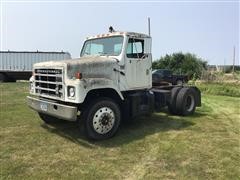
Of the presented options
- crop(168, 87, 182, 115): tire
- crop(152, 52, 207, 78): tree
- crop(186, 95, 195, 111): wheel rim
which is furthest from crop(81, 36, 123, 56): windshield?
crop(152, 52, 207, 78): tree

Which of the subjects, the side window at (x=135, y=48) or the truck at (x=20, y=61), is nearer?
the side window at (x=135, y=48)

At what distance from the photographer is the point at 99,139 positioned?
654 centimetres

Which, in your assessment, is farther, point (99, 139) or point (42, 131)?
point (42, 131)

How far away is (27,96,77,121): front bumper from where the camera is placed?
237 inches

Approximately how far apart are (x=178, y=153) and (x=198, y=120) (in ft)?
11.2

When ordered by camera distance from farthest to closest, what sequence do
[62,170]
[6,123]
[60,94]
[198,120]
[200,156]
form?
1. [198,120]
2. [6,123]
3. [60,94]
4. [200,156]
5. [62,170]

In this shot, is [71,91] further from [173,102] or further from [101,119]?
[173,102]

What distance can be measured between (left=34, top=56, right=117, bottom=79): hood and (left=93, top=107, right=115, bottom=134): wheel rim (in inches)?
30.4

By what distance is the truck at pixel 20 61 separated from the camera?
29219mm

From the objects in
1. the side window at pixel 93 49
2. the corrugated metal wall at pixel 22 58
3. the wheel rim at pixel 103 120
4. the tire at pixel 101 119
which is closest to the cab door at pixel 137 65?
the side window at pixel 93 49

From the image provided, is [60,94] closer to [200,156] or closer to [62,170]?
[62,170]

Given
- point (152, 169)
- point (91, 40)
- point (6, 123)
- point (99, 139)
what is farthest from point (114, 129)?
point (6, 123)

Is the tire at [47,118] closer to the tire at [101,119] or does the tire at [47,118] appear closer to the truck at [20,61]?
the tire at [101,119]

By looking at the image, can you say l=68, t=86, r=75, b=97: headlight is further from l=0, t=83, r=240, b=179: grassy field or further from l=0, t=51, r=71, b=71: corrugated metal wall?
l=0, t=51, r=71, b=71: corrugated metal wall
